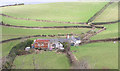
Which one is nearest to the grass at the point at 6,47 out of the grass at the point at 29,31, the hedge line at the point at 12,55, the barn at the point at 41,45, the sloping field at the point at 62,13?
the hedge line at the point at 12,55

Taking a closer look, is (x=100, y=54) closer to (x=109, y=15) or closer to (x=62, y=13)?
(x=109, y=15)

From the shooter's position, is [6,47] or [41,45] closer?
[41,45]

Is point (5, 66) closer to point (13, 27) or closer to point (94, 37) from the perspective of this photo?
point (94, 37)

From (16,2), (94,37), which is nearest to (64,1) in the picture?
(16,2)

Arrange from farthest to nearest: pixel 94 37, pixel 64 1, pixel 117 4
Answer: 1. pixel 64 1
2. pixel 117 4
3. pixel 94 37

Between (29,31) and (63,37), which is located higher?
(29,31)

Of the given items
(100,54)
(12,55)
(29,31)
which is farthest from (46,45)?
(29,31)

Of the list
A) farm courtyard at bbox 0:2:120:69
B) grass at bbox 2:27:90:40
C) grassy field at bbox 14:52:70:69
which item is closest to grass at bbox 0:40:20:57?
farm courtyard at bbox 0:2:120:69

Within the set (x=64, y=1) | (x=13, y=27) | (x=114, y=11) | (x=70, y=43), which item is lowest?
(x=70, y=43)
